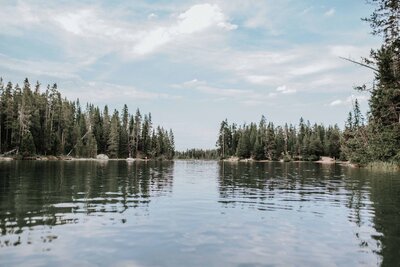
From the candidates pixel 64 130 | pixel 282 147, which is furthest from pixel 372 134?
pixel 282 147

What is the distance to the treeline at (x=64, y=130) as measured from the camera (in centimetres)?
11069

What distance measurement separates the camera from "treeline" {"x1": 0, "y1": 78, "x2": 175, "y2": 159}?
4358 inches

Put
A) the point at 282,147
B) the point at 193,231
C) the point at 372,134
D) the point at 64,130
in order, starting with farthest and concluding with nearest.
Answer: the point at 282,147, the point at 64,130, the point at 372,134, the point at 193,231

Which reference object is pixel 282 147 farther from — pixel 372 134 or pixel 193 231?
pixel 193 231

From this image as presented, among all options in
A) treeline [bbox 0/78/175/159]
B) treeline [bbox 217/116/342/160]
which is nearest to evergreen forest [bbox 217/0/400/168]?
treeline [bbox 217/116/342/160]

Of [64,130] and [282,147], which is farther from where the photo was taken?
[282,147]

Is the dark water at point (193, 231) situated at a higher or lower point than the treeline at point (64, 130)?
lower

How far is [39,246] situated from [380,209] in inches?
709

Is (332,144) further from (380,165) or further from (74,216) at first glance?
(74,216)

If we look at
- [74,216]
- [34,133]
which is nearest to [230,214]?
[74,216]

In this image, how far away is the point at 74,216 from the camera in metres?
17.9

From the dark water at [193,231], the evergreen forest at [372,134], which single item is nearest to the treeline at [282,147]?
the evergreen forest at [372,134]

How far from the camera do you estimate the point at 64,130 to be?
136375mm

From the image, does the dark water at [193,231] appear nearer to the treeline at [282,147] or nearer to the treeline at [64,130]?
the treeline at [64,130]
